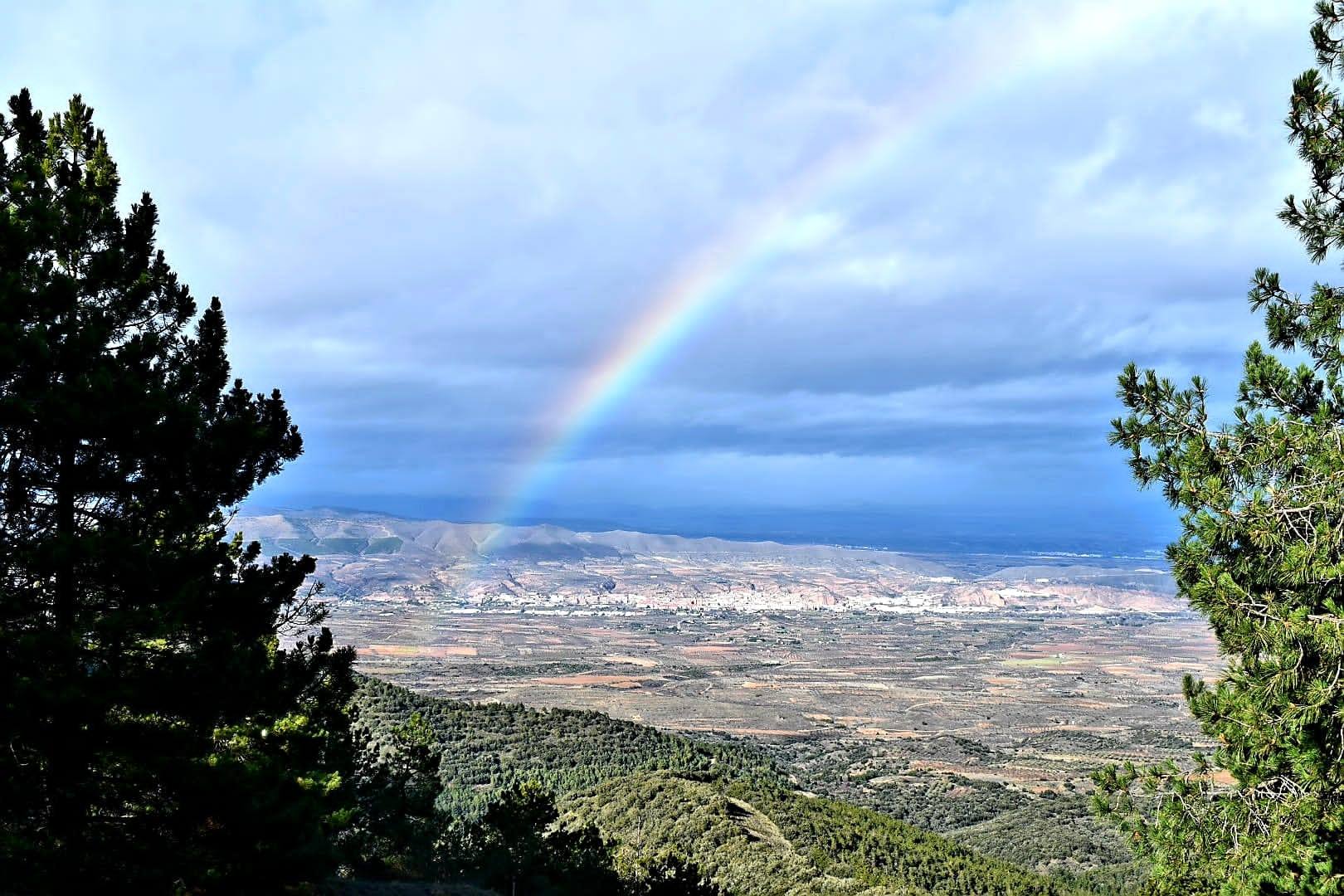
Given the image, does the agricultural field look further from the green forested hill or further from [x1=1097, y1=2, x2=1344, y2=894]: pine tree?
[x1=1097, y1=2, x2=1344, y2=894]: pine tree

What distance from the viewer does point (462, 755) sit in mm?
37344

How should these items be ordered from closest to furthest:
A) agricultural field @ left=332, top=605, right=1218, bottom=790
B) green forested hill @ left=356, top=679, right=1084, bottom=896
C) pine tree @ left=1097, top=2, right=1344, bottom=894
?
pine tree @ left=1097, top=2, right=1344, bottom=894 → green forested hill @ left=356, top=679, right=1084, bottom=896 → agricultural field @ left=332, top=605, right=1218, bottom=790

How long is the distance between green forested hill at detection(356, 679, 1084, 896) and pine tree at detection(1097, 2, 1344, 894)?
39.8 ft

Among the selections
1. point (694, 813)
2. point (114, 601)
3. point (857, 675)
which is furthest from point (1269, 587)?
point (857, 675)

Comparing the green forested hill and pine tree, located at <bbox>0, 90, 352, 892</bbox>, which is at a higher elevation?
pine tree, located at <bbox>0, 90, 352, 892</bbox>

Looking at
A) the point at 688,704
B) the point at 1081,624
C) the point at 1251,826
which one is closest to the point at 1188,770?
the point at 1251,826

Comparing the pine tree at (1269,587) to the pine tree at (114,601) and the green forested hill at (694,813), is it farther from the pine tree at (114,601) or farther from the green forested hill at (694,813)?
the green forested hill at (694,813)

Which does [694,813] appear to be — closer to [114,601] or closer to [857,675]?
[114,601]

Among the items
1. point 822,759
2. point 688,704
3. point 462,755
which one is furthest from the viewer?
point 688,704

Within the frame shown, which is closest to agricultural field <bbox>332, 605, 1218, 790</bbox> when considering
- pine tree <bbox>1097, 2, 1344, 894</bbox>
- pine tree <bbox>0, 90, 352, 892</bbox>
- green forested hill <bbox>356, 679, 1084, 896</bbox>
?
green forested hill <bbox>356, 679, 1084, 896</bbox>

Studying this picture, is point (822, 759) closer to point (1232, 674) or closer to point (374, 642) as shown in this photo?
point (1232, 674)

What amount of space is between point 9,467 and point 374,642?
376 feet

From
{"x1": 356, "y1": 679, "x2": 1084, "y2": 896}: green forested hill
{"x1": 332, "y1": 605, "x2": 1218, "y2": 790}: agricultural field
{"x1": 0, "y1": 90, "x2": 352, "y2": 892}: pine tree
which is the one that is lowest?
{"x1": 332, "y1": 605, "x2": 1218, "y2": 790}: agricultural field

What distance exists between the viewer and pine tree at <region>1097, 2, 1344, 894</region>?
784 centimetres
